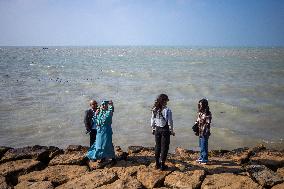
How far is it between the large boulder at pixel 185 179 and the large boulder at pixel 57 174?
1.95 metres

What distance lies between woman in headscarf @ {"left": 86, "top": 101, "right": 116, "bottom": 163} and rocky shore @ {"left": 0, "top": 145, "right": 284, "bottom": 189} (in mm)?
227

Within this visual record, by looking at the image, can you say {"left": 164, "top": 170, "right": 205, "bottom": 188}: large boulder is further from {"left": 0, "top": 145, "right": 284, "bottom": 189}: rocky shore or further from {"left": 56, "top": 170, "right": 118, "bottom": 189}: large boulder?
{"left": 56, "top": 170, "right": 118, "bottom": 189}: large boulder

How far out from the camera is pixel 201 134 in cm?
727

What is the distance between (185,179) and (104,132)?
2.19 meters

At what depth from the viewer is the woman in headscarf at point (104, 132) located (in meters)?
7.08

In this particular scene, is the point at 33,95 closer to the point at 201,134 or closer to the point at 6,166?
the point at 6,166

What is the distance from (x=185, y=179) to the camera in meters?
6.14

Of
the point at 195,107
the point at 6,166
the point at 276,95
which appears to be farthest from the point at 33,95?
the point at 276,95

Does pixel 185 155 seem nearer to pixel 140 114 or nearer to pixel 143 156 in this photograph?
pixel 143 156

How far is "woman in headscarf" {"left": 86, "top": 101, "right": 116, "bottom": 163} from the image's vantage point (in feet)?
23.2

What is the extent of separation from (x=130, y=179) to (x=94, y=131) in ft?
6.26

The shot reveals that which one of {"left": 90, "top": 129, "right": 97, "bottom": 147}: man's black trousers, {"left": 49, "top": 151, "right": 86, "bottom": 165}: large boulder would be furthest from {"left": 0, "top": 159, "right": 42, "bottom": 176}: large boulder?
{"left": 90, "top": 129, "right": 97, "bottom": 147}: man's black trousers

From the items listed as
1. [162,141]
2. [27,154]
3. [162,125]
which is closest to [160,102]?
[162,125]

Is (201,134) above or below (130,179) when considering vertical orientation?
above
